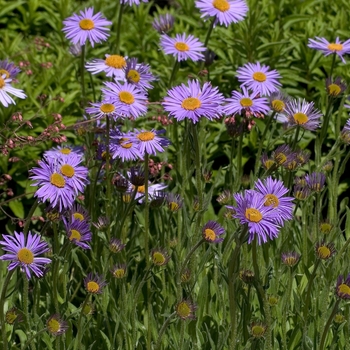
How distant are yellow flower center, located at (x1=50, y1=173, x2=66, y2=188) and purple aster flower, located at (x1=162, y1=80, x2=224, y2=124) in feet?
1.20

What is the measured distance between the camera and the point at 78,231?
2268 mm

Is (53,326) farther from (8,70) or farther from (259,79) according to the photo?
(259,79)

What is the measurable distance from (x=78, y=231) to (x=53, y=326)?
0.27 meters

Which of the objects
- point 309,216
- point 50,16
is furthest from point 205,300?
point 50,16

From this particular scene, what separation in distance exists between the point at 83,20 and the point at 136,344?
4.09 feet

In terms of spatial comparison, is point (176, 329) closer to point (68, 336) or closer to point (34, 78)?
Answer: point (68, 336)

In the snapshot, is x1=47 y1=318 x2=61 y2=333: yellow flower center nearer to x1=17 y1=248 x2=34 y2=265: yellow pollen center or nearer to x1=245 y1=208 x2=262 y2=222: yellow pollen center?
x1=17 y1=248 x2=34 y2=265: yellow pollen center

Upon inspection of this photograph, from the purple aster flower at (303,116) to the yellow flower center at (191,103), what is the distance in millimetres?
418

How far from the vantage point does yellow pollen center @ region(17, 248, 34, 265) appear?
2146 mm

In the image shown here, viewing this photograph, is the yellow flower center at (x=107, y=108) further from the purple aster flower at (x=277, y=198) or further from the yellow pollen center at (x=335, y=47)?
the yellow pollen center at (x=335, y=47)

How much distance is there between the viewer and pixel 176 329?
98.7 inches

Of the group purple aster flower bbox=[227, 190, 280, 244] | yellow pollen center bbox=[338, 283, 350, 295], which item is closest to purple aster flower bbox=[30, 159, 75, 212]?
purple aster flower bbox=[227, 190, 280, 244]

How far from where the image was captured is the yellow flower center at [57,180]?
2254mm

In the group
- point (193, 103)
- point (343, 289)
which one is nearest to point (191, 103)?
point (193, 103)
